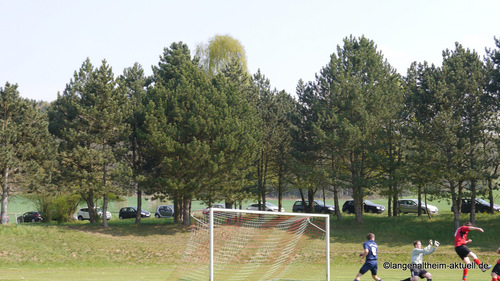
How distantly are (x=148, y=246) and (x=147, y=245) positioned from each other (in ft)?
1.21

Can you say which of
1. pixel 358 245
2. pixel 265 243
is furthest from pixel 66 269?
pixel 358 245

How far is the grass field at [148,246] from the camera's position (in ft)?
90.8

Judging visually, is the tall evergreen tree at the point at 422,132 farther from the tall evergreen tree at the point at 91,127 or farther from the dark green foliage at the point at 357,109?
the tall evergreen tree at the point at 91,127

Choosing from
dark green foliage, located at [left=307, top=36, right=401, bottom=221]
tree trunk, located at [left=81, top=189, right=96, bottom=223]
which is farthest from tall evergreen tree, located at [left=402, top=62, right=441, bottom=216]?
tree trunk, located at [left=81, top=189, right=96, bottom=223]

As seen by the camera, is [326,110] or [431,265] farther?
[326,110]

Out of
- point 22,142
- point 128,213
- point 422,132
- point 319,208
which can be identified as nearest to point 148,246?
point 22,142

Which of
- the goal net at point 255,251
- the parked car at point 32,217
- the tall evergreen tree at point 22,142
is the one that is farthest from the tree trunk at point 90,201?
the goal net at point 255,251

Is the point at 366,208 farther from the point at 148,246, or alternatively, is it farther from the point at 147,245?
the point at 148,246

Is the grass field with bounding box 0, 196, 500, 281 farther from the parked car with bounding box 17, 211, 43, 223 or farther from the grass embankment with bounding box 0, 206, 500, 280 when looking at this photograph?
the parked car with bounding box 17, 211, 43, 223

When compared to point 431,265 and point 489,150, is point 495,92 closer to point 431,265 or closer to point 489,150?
point 489,150

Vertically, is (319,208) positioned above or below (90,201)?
below

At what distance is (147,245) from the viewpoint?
33438 millimetres

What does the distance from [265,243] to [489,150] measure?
18.6 m

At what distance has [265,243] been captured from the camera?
Result: 1188 inches
